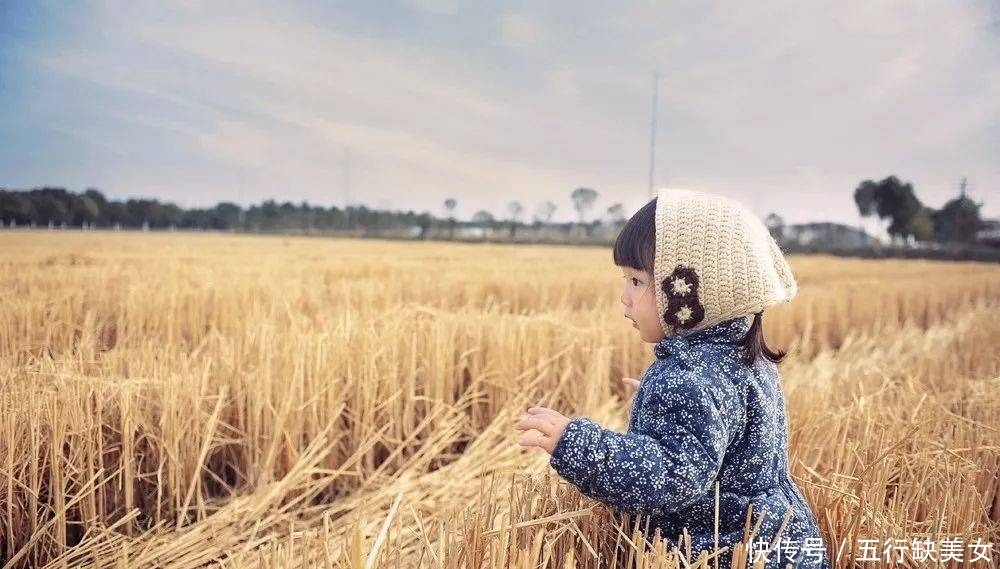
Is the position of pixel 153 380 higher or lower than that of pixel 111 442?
higher

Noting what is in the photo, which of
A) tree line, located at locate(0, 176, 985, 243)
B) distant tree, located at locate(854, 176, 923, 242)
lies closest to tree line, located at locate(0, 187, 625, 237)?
tree line, located at locate(0, 176, 985, 243)

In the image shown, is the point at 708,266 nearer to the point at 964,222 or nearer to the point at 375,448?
the point at 375,448

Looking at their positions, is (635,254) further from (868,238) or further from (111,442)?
(868,238)

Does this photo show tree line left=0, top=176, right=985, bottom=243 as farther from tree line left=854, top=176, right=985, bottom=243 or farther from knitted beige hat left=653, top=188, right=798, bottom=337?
knitted beige hat left=653, top=188, right=798, bottom=337

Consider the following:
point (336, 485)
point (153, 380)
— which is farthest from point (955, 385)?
point (153, 380)

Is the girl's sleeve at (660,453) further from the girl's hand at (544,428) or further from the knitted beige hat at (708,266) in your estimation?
the knitted beige hat at (708,266)

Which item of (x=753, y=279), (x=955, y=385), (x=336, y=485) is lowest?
(x=336, y=485)

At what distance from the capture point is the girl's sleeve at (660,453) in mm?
1082

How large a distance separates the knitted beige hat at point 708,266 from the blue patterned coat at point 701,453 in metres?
0.07

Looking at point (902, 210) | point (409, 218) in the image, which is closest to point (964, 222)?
point (902, 210)

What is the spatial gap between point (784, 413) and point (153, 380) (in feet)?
5.99

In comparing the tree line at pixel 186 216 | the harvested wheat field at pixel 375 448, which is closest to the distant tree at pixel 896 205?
the tree line at pixel 186 216

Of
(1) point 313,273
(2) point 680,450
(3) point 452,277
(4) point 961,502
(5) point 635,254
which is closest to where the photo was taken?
(2) point 680,450

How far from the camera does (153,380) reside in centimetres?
189
